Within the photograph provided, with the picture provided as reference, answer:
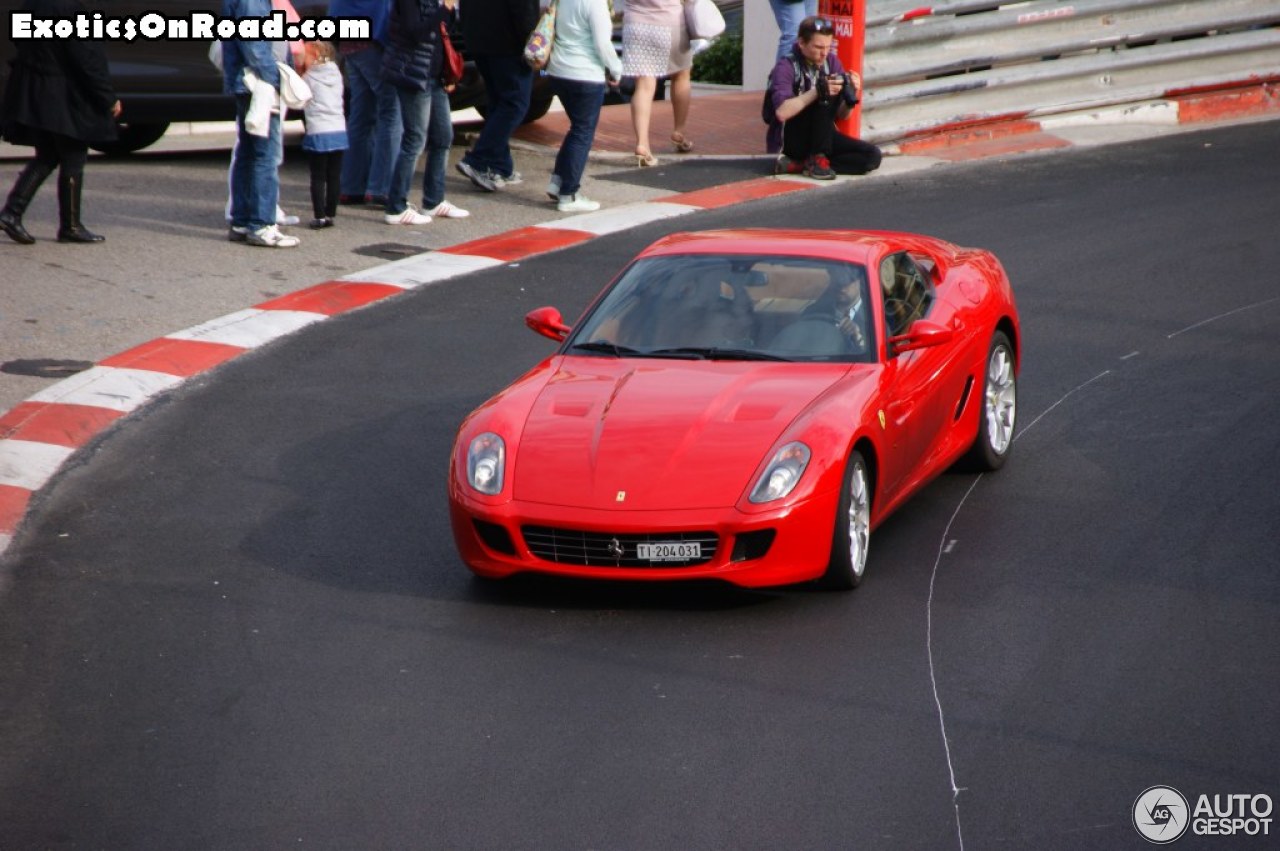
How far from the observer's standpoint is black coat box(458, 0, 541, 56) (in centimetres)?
1431

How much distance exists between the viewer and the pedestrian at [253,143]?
1227 centimetres

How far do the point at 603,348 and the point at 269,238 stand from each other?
19.9 feet

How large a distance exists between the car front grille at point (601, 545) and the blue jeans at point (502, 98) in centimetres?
845

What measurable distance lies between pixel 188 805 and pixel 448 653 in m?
1.33

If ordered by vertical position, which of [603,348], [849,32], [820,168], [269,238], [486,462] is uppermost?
[849,32]

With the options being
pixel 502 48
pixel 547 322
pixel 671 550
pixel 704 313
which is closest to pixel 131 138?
pixel 502 48

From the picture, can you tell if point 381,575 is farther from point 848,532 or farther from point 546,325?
point 848,532

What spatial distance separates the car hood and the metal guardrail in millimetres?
9886

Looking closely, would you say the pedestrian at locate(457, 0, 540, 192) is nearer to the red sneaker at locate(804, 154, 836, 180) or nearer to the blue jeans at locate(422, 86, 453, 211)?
the blue jeans at locate(422, 86, 453, 211)

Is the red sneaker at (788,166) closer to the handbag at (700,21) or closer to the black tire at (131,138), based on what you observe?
the handbag at (700,21)

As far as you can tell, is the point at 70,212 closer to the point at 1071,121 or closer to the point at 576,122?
the point at 576,122

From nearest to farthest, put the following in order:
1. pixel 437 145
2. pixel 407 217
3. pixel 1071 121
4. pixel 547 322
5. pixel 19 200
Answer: pixel 547 322 < pixel 19 200 < pixel 437 145 < pixel 407 217 < pixel 1071 121

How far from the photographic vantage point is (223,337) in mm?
10992

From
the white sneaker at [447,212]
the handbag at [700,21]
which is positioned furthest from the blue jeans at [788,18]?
the white sneaker at [447,212]
